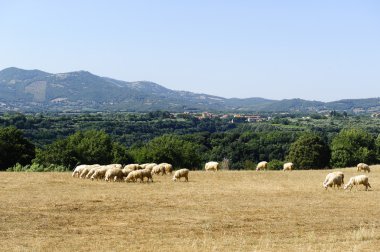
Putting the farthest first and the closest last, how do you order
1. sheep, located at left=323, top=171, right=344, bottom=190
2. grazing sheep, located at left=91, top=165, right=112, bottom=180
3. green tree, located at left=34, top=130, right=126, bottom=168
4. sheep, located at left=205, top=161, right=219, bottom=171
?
green tree, located at left=34, top=130, right=126, bottom=168
sheep, located at left=205, top=161, right=219, bottom=171
grazing sheep, located at left=91, top=165, right=112, bottom=180
sheep, located at left=323, top=171, right=344, bottom=190

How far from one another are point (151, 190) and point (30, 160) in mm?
34828

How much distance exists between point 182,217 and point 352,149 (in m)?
69.3

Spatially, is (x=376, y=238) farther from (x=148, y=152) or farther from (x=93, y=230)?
(x=148, y=152)

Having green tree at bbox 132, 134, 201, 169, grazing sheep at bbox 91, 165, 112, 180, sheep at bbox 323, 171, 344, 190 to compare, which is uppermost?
sheep at bbox 323, 171, 344, 190

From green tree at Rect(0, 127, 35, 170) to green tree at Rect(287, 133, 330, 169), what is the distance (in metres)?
38.6

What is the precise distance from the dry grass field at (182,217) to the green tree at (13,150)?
81.3ft

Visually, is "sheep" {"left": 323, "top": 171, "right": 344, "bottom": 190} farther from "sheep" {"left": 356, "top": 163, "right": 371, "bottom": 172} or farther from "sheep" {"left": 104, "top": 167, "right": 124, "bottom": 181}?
"sheep" {"left": 356, "top": 163, "right": 371, "bottom": 172}

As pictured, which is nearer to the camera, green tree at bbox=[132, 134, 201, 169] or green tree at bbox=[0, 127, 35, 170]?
green tree at bbox=[0, 127, 35, 170]

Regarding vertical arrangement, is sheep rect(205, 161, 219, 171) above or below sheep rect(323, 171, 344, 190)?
below

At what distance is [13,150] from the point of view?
61531 millimetres

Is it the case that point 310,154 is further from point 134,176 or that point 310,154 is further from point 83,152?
point 134,176

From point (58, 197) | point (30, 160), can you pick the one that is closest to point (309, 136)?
point (30, 160)

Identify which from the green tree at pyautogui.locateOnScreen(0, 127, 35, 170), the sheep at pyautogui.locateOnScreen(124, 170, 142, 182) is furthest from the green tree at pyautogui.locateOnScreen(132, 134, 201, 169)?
the sheep at pyautogui.locateOnScreen(124, 170, 142, 182)

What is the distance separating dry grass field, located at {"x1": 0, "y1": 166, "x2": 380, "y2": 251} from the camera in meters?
18.0
